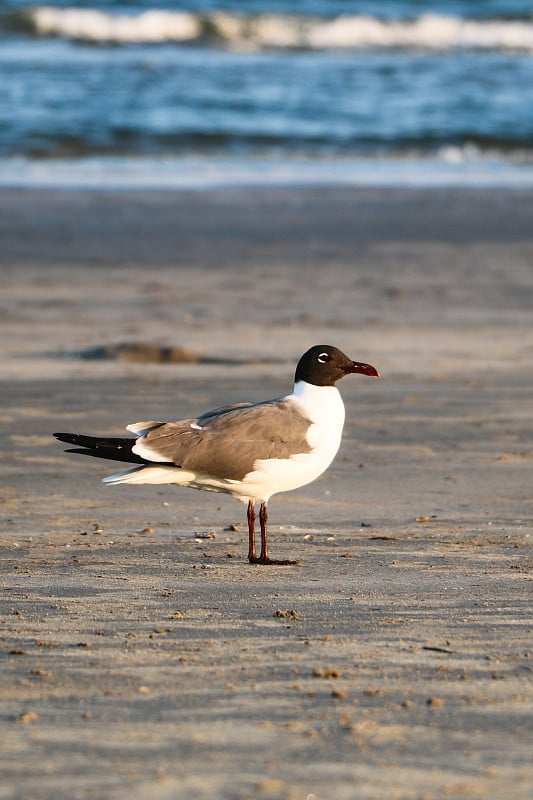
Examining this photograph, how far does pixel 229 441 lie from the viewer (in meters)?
5.86

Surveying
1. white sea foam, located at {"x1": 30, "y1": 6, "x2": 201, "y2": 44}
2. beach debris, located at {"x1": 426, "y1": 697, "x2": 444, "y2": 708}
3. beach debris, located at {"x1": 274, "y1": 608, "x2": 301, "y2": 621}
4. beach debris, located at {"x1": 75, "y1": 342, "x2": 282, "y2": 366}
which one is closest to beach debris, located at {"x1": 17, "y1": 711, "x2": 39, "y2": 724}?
beach debris, located at {"x1": 426, "y1": 697, "x2": 444, "y2": 708}

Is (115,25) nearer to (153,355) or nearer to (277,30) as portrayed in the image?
(277,30)

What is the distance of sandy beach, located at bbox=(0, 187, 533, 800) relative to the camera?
3670mm

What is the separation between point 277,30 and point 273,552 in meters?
31.8

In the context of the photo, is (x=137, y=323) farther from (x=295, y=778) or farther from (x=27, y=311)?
(x=295, y=778)

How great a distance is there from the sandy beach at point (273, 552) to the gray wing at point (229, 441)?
0.37m

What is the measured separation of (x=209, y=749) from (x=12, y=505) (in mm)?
3227

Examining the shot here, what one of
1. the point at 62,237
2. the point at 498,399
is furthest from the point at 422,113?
the point at 498,399

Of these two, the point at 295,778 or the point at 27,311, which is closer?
the point at 295,778

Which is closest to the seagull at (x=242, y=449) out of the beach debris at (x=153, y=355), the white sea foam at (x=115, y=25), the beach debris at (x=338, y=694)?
the beach debris at (x=338, y=694)

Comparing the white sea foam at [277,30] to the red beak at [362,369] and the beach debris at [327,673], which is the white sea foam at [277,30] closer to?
the red beak at [362,369]

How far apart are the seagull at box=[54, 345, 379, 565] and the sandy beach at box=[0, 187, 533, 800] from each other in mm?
282

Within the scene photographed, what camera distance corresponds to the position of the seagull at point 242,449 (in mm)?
5777

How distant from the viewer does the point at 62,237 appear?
1536cm
